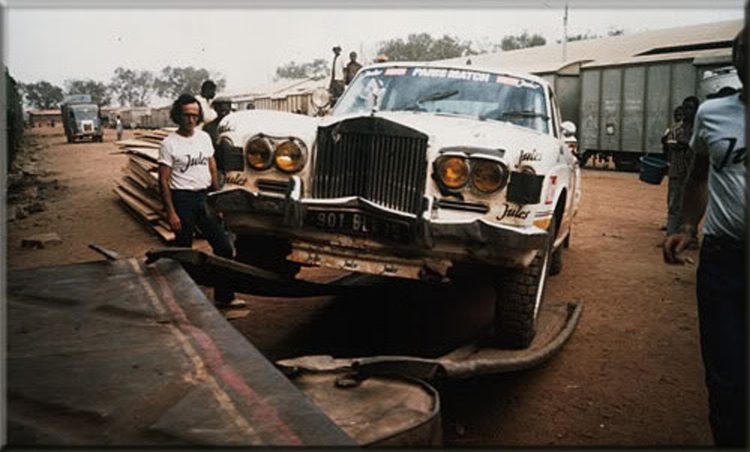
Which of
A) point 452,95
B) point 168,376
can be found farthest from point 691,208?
point 168,376

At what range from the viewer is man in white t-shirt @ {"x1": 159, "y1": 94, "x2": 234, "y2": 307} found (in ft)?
15.8

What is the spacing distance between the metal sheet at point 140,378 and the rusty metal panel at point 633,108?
17.2 metres

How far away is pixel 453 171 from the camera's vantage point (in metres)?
3.57

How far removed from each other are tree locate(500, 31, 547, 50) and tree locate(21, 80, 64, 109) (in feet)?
206

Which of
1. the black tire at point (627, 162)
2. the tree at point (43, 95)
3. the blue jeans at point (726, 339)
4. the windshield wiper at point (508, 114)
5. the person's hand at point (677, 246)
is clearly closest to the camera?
the blue jeans at point (726, 339)

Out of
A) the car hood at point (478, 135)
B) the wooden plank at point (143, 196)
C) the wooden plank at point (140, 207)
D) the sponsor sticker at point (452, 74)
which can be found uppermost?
the sponsor sticker at point (452, 74)

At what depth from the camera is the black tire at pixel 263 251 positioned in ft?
14.4

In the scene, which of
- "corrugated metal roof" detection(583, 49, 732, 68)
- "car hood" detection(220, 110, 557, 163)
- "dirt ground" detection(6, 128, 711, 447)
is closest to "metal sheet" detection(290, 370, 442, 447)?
"dirt ground" detection(6, 128, 711, 447)

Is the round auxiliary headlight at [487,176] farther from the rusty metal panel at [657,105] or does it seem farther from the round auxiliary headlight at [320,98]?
the rusty metal panel at [657,105]

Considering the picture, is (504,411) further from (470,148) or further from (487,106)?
(487,106)

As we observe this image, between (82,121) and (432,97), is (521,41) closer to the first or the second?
(82,121)

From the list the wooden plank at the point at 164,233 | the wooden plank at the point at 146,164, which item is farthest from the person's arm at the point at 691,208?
the wooden plank at the point at 146,164

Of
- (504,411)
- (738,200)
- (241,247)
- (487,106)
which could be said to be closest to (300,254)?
(241,247)

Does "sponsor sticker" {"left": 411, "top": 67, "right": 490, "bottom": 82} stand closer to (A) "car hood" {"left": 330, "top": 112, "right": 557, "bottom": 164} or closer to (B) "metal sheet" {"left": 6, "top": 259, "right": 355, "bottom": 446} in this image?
(A) "car hood" {"left": 330, "top": 112, "right": 557, "bottom": 164}
